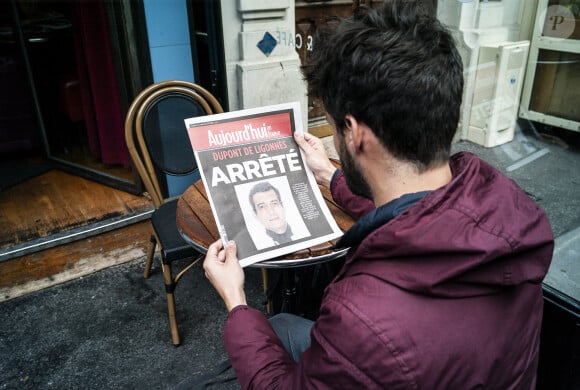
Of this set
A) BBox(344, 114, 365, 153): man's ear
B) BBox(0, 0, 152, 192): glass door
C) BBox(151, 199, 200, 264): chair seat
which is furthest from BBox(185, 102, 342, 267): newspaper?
BBox(0, 0, 152, 192): glass door

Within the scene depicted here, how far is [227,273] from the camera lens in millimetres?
1122

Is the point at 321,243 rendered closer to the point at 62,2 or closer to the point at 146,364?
the point at 146,364

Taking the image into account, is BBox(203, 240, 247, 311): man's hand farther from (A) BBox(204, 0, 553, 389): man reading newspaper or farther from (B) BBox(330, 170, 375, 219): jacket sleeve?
(B) BBox(330, 170, 375, 219): jacket sleeve

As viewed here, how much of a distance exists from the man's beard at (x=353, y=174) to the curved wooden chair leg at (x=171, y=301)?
1212 mm

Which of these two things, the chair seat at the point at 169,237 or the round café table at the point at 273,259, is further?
the chair seat at the point at 169,237

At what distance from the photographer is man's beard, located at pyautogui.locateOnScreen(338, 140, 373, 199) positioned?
96 centimetres

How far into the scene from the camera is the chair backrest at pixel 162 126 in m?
2.10

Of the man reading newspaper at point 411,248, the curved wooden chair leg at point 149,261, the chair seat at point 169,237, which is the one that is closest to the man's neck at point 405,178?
the man reading newspaper at point 411,248

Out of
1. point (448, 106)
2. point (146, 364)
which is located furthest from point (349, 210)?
point (146, 364)

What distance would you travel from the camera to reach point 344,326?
71 centimetres

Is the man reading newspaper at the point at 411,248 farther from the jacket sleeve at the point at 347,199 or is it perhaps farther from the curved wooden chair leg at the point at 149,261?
the curved wooden chair leg at the point at 149,261

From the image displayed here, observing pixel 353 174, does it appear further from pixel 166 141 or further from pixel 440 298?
pixel 166 141

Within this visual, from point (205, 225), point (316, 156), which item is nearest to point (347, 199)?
point (316, 156)

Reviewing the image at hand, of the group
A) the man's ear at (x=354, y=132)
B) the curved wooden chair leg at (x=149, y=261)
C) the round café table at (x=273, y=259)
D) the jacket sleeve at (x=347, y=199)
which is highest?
the man's ear at (x=354, y=132)
